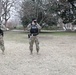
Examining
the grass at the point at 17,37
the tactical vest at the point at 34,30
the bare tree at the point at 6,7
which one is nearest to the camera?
the tactical vest at the point at 34,30

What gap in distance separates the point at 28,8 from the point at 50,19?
3716 millimetres

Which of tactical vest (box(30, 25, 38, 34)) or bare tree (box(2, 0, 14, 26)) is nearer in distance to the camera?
tactical vest (box(30, 25, 38, 34))

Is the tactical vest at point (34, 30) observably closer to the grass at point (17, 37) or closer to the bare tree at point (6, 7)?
the grass at point (17, 37)

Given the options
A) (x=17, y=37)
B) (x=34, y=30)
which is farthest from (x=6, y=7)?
(x=34, y=30)

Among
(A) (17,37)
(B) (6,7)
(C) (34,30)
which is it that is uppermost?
(B) (6,7)

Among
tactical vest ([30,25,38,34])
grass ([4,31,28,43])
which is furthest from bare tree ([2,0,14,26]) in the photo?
tactical vest ([30,25,38,34])

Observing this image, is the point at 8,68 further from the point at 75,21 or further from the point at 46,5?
the point at 75,21

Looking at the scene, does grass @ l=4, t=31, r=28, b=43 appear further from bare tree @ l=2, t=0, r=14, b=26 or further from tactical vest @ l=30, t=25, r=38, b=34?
bare tree @ l=2, t=0, r=14, b=26

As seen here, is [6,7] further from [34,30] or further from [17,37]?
[34,30]

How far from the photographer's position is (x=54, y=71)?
19.3ft

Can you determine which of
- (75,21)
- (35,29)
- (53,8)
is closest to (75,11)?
(75,21)

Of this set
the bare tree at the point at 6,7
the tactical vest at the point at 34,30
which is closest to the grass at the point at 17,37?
the tactical vest at the point at 34,30

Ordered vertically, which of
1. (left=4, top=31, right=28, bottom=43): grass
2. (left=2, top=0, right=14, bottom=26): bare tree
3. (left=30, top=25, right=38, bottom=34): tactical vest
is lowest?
(left=4, top=31, right=28, bottom=43): grass

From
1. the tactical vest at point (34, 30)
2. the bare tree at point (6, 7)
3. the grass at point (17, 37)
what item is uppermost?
the bare tree at point (6, 7)
